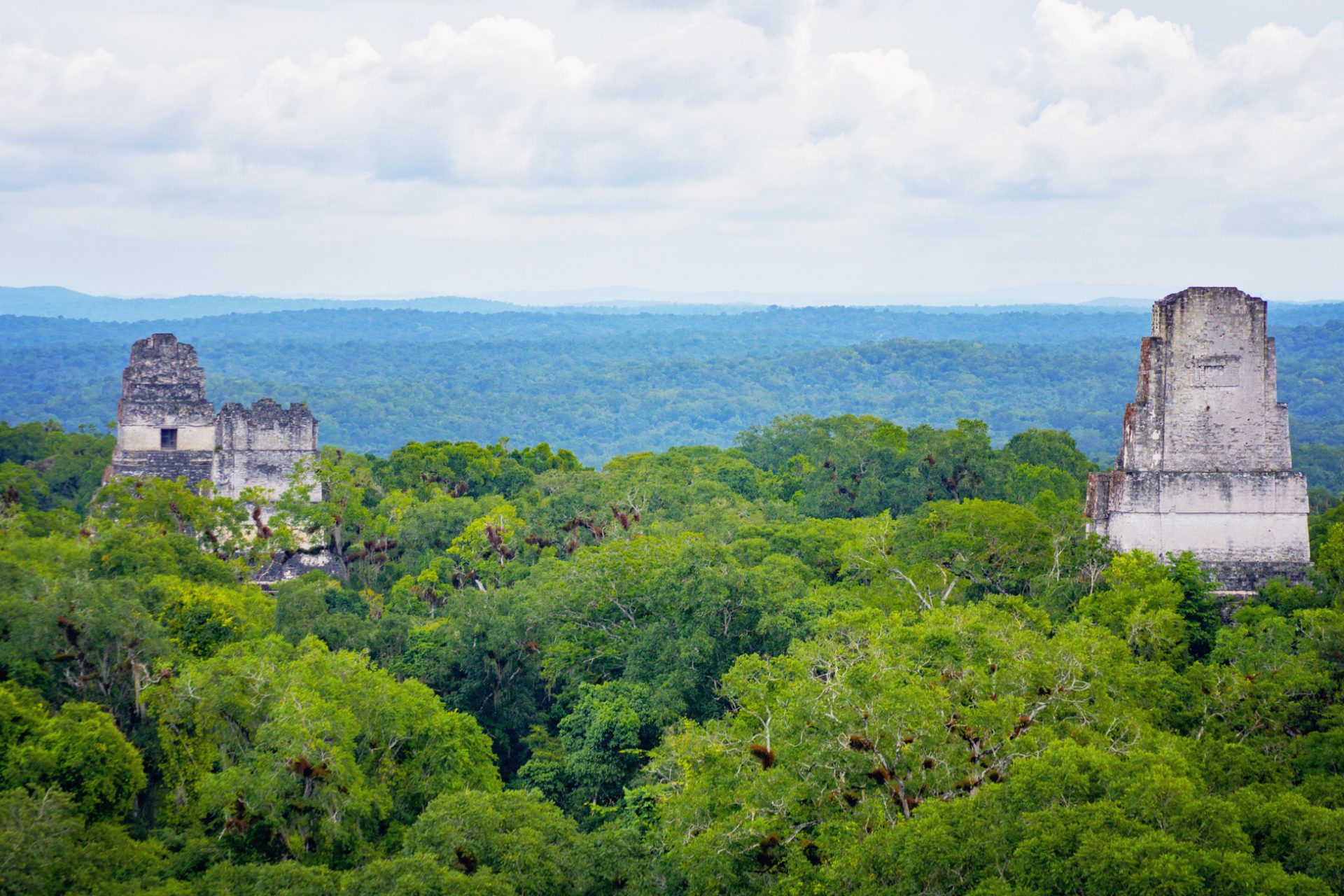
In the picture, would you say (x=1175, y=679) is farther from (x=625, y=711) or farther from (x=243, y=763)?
(x=243, y=763)

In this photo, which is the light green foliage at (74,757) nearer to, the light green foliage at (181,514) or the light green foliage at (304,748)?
the light green foliage at (304,748)

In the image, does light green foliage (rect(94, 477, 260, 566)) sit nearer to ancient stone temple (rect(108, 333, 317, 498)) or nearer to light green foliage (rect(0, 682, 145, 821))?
ancient stone temple (rect(108, 333, 317, 498))

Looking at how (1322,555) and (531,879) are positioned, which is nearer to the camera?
(531,879)

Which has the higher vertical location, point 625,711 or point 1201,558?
point 1201,558

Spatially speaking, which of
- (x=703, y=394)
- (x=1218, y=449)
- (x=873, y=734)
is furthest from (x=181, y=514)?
(x=703, y=394)

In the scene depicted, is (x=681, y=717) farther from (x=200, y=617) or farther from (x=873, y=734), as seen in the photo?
(x=200, y=617)

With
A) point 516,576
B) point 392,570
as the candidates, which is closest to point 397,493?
point 392,570
